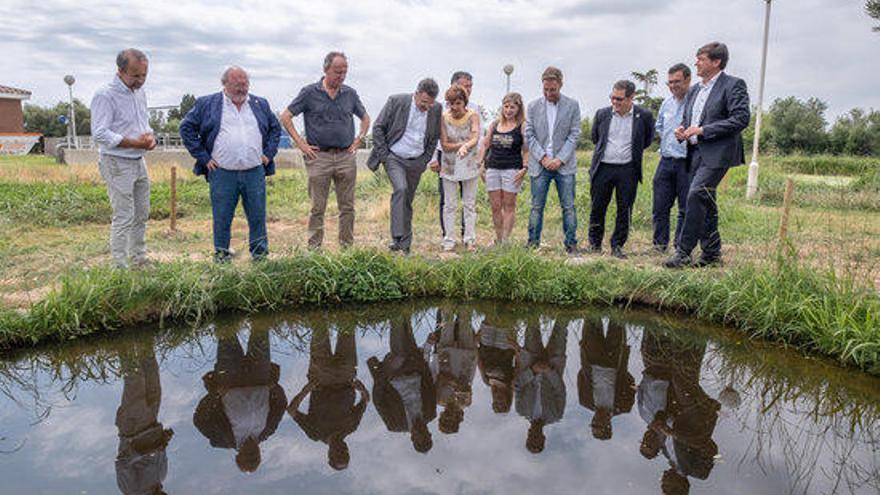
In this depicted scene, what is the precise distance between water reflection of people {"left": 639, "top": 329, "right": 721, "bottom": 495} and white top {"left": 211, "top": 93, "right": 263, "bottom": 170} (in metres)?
3.22

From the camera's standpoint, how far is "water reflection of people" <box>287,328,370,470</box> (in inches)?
104

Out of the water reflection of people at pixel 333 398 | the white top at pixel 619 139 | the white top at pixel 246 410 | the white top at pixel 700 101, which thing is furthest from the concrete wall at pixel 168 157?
the white top at pixel 246 410

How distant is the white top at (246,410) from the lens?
2.67 meters

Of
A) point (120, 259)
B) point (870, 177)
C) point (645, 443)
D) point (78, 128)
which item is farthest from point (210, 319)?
point (78, 128)

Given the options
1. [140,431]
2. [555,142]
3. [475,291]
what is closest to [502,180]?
[555,142]

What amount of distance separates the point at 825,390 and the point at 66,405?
11.9 feet

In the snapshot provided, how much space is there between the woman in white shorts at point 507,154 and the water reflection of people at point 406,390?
2.47m

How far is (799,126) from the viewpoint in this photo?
94.7 feet

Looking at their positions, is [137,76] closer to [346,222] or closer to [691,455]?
[346,222]

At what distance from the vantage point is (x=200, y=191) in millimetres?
10461

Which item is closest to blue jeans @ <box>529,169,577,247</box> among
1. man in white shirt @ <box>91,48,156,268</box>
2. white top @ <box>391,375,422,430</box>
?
white top @ <box>391,375,422,430</box>

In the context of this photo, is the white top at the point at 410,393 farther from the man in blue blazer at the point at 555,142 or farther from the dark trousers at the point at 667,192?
the dark trousers at the point at 667,192

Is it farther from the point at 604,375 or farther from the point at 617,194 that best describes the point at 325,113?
the point at 604,375

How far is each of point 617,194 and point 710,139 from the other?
1.00 metres
